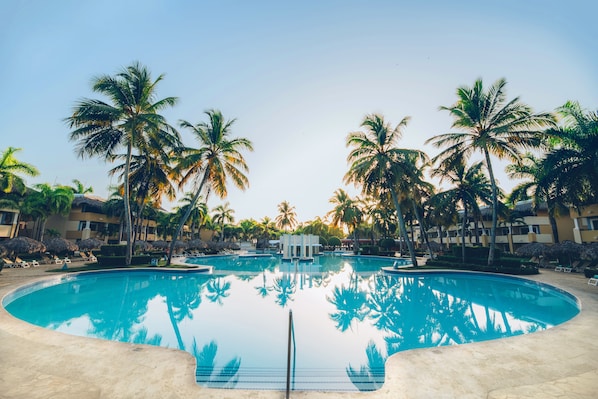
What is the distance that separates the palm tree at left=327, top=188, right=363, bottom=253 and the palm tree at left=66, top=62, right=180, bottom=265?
29996 millimetres

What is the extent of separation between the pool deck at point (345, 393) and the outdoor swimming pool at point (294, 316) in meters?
1.13

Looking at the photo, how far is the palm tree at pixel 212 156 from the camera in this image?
22.6 meters

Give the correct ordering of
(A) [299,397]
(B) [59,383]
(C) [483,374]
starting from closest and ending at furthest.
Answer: (A) [299,397] → (B) [59,383] → (C) [483,374]

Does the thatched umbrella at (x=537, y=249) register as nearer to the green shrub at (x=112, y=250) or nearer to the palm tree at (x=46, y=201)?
the green shrub at (x=112, y=250)

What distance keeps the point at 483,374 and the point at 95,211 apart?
4634 centimetres

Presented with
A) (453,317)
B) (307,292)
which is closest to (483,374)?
(453,317)

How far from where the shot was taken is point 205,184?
24750mm

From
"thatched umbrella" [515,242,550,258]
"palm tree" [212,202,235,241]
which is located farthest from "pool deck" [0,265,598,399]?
"palm tree" [212,202,235,241]

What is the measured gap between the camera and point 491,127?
19.4m

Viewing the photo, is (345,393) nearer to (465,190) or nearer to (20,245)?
(465,190)

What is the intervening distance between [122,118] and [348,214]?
109ft

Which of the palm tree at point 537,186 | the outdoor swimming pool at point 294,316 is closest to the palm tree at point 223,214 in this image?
the outdoor swimming pool at point 294,316

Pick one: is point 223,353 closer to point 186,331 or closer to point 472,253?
point 186,331

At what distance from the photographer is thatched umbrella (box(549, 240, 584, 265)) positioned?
2089 centimetres
